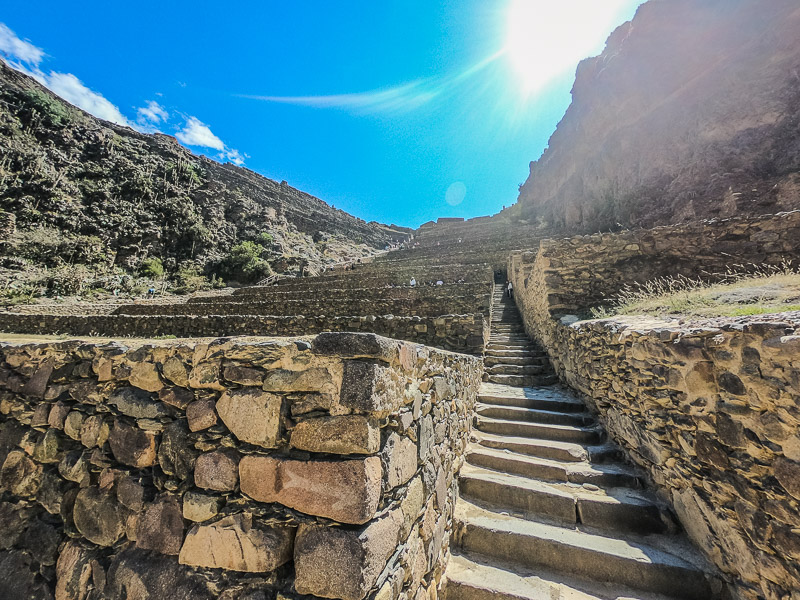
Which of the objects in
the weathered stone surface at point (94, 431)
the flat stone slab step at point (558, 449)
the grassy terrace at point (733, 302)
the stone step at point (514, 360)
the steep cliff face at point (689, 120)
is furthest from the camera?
the steep cliff face at point (689, 120)

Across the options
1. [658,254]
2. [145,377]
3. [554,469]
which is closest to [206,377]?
[145,377]

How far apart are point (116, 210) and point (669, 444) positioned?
31.0 metres

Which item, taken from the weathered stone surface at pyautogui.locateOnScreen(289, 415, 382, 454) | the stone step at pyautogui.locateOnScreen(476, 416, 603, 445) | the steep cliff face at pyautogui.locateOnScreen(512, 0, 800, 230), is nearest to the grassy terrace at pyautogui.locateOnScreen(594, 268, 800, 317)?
the stone step at pyautogui.locateOnScreen(476, 416, 603, 445)

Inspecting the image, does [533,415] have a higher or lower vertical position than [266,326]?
lower

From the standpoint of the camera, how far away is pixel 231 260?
66.0ft

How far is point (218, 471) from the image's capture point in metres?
1.25

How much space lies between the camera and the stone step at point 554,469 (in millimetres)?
3004

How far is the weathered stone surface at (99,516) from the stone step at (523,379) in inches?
220

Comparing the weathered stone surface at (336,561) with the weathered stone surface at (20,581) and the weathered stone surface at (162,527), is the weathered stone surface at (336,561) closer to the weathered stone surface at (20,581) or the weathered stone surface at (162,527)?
the weathered stone surface at (162,527)

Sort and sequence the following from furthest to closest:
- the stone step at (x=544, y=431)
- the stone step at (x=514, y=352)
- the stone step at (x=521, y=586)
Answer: the stone step at (x=514, y=352)
the stone step at (x=544, y=431)
the stone step at (x=521, y=586)

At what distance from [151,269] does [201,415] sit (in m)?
23.9

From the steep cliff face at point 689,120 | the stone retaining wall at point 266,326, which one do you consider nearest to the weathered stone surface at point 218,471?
the stone retaining wall at point 266,326

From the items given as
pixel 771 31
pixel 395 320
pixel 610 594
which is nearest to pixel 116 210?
pixel 395 320

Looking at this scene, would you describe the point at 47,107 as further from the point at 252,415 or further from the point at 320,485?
the point at 320,485
